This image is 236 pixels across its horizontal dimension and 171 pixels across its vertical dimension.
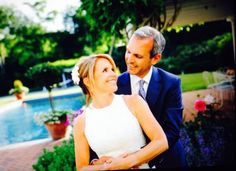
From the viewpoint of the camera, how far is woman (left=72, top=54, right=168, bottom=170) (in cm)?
185

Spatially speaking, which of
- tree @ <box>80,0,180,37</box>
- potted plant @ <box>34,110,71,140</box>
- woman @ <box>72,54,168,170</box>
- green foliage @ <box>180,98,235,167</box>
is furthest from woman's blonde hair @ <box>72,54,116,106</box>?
potted plant @ <box>34,110,71,140</box>

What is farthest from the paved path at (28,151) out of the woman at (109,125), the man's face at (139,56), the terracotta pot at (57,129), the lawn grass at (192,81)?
the woman at (109,125)

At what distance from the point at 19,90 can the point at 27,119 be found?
636 millimetres

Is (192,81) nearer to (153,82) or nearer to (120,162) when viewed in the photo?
(153,82)

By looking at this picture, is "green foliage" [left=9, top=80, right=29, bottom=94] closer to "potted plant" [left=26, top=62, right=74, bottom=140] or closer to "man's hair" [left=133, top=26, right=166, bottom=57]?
"potted plant" [left=26, top=62, right=74, bottom=140]

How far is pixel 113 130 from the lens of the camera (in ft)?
6.29

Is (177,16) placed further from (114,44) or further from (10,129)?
(10,129)

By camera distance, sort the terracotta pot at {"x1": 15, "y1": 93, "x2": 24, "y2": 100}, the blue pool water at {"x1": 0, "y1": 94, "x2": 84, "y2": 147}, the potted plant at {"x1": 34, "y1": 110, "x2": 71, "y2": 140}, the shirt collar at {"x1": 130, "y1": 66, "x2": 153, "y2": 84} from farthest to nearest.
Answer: the potted plant at {"x1": 34, "y1": 110, "x2": 71, "y2": 140}
the blue pool water at {"x1": 0, "y1": 94, "x2": 84, "y2": 147}
the terracotta pot at {"x1": 15, "y1": 93, "x2": 24, "y2": 100}
the shirt collar at {"x1": 130, "y1": 66, "x2": 153, "y2": 84}

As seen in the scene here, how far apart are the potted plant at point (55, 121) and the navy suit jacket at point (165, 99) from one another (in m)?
A: 1.30

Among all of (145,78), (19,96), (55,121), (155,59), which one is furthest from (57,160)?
(155,59)

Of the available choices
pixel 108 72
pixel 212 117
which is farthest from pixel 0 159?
pixel 212 117

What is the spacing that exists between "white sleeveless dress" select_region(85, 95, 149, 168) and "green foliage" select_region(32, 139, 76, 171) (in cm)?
56

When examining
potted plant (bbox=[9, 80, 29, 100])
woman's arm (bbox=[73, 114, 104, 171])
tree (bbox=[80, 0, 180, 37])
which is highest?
tree (bbox=[80, 0, 180, 37])

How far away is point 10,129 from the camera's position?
2740 millimetres
